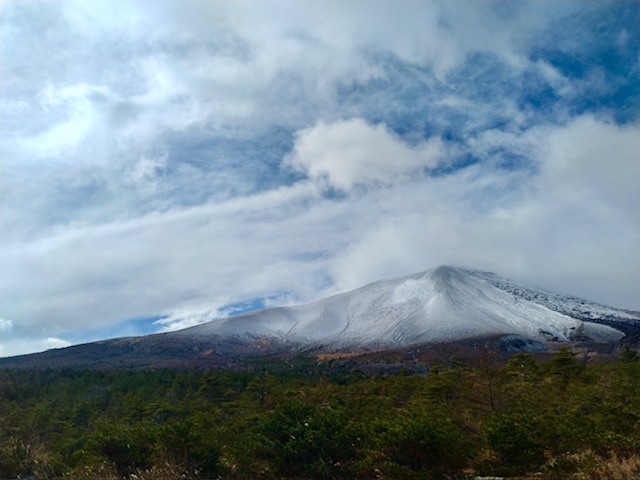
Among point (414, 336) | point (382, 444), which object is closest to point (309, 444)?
point (382, 444)

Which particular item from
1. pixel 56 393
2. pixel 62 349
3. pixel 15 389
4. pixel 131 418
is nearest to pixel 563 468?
pixel 131 418

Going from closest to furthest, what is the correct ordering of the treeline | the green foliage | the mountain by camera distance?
the treeline → the green foliage → the mountain

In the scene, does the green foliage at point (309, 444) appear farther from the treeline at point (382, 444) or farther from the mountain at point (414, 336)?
the mountain at point (414, 336)

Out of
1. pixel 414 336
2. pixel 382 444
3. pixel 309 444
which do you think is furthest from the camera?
pixel 414 336

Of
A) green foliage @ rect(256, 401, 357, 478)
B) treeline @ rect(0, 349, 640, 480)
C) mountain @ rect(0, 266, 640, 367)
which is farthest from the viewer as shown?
mountain @ rect(0, 266, 640, 367)

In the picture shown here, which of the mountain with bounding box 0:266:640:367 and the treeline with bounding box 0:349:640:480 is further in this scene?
the mountain with bounding box 0:266:640:367

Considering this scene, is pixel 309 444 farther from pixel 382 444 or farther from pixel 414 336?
pixel 414 336

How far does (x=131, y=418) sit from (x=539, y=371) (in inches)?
948

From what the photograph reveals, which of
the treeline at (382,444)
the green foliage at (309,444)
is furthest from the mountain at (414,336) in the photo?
the green foliage at (309,444)

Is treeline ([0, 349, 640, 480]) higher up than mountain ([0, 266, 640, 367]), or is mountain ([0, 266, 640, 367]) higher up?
treeline ([0, 349, 640, 480])

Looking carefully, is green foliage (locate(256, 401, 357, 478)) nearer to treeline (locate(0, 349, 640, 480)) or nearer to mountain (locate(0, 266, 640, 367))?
treeline (locate(0, 349, 640, 480))

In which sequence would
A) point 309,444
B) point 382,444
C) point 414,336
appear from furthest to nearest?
point 414,336 < point 309,444 < point 382,444

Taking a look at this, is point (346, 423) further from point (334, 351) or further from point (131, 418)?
point (334, 351)

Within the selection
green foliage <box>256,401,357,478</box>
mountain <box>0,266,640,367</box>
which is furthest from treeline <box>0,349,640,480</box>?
mountain <box>0,266,640,367</box>
